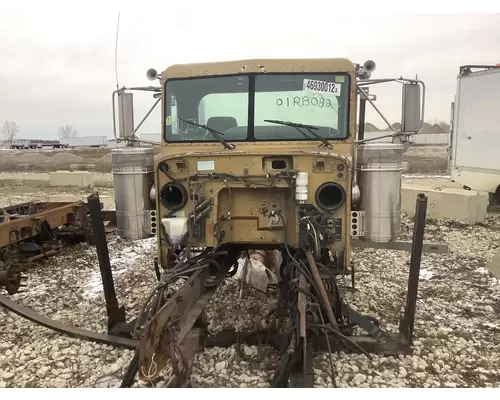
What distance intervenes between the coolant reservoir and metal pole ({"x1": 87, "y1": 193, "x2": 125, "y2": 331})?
24.4 inches

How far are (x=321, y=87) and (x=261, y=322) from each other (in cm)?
261

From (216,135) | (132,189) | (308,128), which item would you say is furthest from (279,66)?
(132,189)

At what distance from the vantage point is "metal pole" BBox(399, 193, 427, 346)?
4070 mm

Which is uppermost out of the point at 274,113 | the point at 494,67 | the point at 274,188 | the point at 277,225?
the point at 494,67

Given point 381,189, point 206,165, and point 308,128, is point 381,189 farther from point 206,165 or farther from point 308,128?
point 206,165

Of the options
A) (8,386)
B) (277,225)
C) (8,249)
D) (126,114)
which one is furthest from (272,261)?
(8,249)

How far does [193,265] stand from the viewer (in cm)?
422

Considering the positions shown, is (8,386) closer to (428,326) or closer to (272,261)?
(272,261)

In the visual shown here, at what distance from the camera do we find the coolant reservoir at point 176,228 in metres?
4.33

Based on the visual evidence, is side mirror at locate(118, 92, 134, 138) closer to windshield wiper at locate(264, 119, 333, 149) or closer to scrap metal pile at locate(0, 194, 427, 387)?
scrap metal pile at locate(0, 194, 427, 387)

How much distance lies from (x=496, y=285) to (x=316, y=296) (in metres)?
3.65

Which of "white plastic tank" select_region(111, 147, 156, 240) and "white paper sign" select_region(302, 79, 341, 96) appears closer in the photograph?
"white plastic tank" select_region(111, 147, 156, 240)

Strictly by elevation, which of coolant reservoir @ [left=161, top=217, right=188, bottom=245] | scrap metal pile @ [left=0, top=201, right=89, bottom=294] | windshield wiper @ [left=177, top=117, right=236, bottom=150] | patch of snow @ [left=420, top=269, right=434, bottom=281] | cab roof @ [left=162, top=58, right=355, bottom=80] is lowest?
patch of snow @ [left=420, top=269, right=434, bottom=281]

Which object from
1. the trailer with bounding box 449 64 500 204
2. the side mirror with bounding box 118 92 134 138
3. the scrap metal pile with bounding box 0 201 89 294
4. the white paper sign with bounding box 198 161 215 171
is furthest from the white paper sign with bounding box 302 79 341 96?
the trailer with bounding box 449 64 500 204
